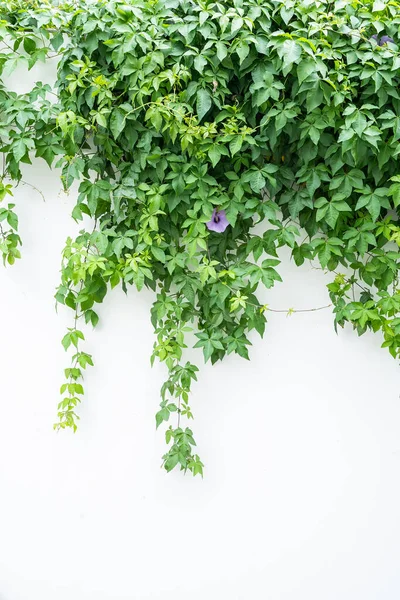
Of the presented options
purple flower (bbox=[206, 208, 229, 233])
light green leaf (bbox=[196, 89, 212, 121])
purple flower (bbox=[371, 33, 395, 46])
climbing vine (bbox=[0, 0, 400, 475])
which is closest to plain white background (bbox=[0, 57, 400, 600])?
climbing vine (bbox=[0, 0, 400, 475])

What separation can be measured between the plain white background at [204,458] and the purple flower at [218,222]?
11.2 inches

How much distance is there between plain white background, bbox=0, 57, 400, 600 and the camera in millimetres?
1930

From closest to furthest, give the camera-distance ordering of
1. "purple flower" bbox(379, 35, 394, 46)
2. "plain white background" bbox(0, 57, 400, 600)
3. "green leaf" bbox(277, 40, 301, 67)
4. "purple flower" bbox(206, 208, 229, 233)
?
1. "green leaf" bbox(277, 40, 301, 67)
2. "purple flower" bbox(379, 35, 394, 46)
3. "purple flower" bbox(206, 208, 229, 233)
4. "plain white background" bbox(0, 57, 400, 600)

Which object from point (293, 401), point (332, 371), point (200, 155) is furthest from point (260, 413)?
point (200, 155)

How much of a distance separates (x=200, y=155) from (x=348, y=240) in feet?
1.85

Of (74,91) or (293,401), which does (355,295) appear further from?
(74,91)

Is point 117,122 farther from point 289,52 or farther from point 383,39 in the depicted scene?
point 383,39

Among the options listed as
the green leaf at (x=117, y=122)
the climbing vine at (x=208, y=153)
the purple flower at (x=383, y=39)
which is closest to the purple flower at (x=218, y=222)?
the climbing vine at (x=208, y=153)

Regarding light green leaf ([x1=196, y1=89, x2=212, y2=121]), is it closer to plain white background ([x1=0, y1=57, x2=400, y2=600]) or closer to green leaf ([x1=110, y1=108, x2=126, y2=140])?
green leaf ([x1=110, y1=108, x2=126, y2=140])

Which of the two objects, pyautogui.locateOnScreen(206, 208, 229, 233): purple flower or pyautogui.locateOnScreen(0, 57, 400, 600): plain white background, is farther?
pyautogui.locateOnScreen(0, 57, 400, 600): plain white background

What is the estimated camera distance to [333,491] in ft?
6.37

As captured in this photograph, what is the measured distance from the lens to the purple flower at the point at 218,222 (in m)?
1.77

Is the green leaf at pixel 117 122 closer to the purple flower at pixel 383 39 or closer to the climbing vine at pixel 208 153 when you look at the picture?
the climbing vine at pixel 208 153

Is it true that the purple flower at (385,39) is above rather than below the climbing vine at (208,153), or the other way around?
above
